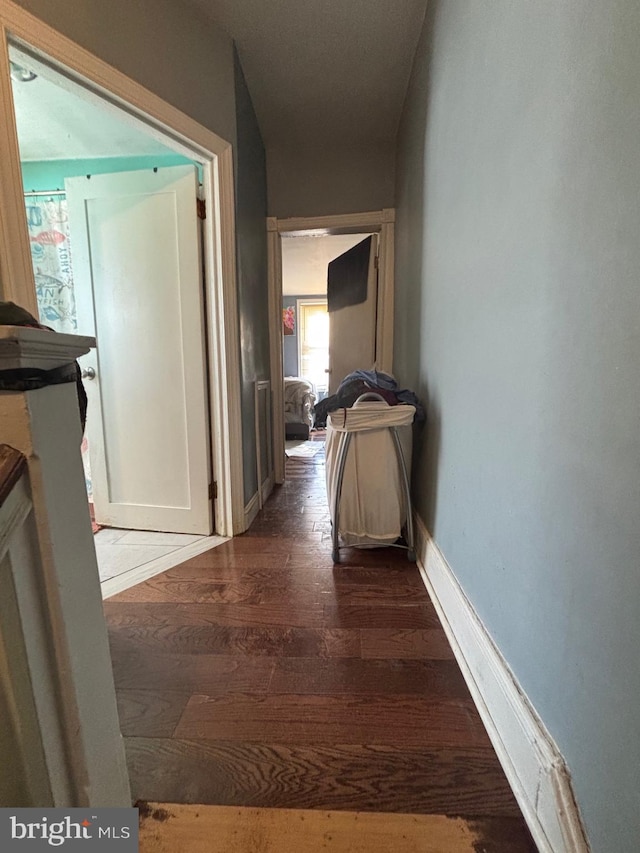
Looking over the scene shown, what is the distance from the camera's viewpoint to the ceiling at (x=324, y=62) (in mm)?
1710

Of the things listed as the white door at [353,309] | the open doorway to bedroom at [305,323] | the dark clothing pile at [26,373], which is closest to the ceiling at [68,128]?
the dark clothing pile at [26,373]

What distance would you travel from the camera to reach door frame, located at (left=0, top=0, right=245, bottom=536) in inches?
44.9

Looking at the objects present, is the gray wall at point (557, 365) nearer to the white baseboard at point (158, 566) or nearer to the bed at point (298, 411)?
the white baseboard at point (158, 566)

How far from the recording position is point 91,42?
1.31m

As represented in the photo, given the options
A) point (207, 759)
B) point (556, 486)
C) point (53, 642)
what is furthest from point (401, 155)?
point (207, 759)

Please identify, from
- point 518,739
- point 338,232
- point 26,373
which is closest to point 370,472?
point 518,739

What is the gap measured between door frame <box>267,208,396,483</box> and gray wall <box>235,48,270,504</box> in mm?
87

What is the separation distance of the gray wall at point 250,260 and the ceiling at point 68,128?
477 mm

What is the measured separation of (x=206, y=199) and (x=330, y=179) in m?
1.21

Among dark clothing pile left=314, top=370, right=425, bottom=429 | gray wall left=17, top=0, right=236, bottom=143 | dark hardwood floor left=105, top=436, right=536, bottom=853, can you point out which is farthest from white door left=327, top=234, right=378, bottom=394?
dark hardwood floor left=105, top=436, right=536, bottom=853

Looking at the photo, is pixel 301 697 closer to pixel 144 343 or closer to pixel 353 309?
pixel 144 343

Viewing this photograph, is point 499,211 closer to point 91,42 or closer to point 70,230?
point 91,42

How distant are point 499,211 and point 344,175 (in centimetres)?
217

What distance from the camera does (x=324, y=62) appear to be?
2006mm
